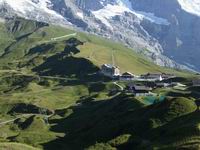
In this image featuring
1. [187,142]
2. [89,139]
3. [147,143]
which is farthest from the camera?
[89,139]

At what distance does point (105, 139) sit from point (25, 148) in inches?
1173

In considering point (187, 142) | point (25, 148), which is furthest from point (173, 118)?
point (25, 148)

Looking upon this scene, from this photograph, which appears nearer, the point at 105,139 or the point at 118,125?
the point at 105,139

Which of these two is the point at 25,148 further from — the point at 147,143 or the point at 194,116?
the point at 194,116

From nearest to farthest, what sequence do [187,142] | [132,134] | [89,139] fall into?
1. [187,142]
2. [132,134]
3. [89,139]

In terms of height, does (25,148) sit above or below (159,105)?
below

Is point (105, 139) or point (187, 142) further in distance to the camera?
point (105, 139)

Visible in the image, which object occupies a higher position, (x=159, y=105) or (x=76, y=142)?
(x=159, y=105)

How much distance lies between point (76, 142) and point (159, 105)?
34.2 metres

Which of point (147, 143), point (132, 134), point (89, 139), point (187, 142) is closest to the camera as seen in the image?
point (187, 142)

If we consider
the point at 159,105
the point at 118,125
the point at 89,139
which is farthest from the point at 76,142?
the point at 159,105

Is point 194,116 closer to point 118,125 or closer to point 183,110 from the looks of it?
point 183,110

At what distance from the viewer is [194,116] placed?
168 metres

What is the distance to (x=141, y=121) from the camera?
186m
